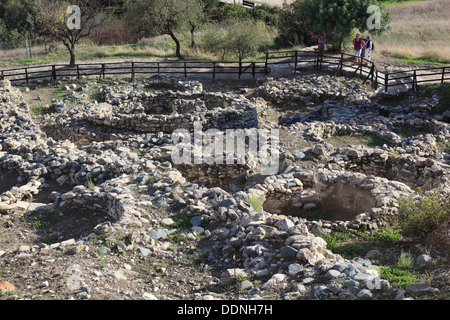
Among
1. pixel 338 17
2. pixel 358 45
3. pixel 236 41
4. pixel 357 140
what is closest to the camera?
pixel 357 140

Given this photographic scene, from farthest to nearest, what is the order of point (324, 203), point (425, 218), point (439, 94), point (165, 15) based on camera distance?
point (165, 15)
point (439, 94)
point (324, 203)
point (425, 218)

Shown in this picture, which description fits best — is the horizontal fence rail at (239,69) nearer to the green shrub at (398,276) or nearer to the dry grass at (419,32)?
the dry grass at (419,32)

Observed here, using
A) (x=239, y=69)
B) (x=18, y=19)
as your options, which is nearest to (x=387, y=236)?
(x=239, y=69)

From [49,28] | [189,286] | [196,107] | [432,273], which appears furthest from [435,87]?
[49,28]

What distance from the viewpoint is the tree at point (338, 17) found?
81.6 ft

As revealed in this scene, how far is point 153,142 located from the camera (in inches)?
598

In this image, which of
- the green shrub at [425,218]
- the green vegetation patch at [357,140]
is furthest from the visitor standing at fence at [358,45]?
the green shrub at [425,218]

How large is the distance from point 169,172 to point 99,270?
4340mm

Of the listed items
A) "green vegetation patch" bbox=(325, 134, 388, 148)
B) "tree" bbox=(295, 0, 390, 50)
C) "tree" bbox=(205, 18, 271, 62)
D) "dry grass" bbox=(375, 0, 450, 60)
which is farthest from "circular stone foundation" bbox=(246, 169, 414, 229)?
"dry grass" bbox=(375, 0, 450, 60)

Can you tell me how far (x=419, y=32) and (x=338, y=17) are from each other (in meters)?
9.93

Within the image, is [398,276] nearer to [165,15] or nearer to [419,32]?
[165,15]

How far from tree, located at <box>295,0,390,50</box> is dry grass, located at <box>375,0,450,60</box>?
2.39 metres

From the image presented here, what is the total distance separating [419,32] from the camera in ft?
107

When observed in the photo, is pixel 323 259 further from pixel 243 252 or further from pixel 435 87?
pixel 435 87
